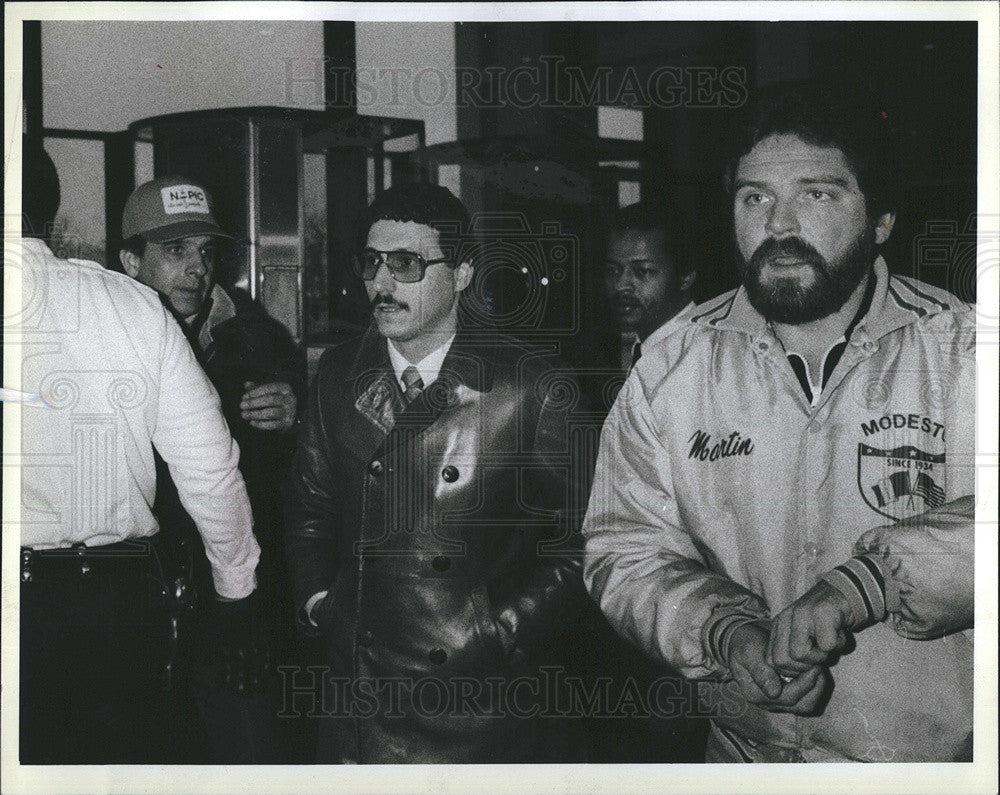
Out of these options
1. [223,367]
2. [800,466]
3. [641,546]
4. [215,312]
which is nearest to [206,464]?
[223,367]

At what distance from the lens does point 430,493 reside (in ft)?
9.93

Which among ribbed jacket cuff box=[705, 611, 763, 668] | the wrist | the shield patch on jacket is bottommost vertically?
ribbed jacket cuff box=[705, 611, 763, 668]

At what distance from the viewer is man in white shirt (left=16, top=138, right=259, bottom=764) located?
303 cm

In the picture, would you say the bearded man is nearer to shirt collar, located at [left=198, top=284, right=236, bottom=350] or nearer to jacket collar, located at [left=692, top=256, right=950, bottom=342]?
jacket collar, located at [left=692, top=256, right=950, bottom=342]

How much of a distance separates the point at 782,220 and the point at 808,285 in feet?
0.62

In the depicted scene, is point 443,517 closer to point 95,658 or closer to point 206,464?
point 206,464

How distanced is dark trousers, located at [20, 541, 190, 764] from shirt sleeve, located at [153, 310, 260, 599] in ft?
0.59

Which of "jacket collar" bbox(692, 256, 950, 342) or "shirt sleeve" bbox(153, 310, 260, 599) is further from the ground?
"jacket collar" bbox(692, 256, 950, 342)

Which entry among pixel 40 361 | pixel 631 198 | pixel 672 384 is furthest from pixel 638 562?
pixel 40 361

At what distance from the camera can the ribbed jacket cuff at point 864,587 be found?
9.82 feet

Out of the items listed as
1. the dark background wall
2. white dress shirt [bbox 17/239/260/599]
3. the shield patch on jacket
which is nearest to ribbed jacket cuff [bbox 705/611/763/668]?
the shield patch on jacket

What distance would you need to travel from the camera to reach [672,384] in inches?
120

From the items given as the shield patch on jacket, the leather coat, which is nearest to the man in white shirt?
the leather coat

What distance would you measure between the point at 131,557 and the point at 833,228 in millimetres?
2106
